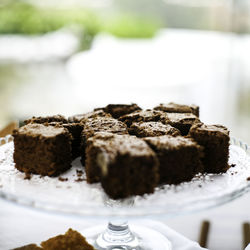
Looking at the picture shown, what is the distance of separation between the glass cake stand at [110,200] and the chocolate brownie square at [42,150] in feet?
0.12

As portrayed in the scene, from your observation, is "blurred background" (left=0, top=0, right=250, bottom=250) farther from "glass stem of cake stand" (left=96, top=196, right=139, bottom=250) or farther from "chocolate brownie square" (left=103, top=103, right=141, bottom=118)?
"glass stem of cake stand" (left=96, top=196, right=139, bottom=250)

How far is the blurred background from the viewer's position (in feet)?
18.4

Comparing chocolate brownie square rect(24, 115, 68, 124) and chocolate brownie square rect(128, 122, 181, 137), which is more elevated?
chocolate brownie square rect(128, 122, 181, 137)

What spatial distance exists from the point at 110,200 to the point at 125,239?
0.50 m

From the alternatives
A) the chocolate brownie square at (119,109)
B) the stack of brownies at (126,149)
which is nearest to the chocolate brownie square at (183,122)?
the stack of brownies at (126,149)

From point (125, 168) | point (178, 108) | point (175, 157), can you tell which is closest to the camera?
point (125, 168)

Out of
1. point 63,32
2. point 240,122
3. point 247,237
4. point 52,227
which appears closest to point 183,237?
point 247,237

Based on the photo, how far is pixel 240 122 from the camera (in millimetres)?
5016

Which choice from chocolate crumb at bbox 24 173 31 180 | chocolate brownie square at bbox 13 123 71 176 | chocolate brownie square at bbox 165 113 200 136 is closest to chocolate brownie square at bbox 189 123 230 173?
chocolate brownie square at bbox 165 113 200 136

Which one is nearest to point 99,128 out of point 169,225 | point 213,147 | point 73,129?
point 73,129

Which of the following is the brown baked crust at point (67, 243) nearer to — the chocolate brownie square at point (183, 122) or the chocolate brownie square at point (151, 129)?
the chocolate brownie square at point (151, 129)

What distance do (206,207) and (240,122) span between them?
3965 millimetres

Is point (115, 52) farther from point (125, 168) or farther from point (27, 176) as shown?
point (125, 168)

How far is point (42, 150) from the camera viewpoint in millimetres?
1493
